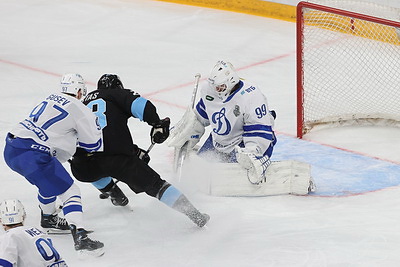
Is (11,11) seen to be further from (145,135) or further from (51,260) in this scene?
(51,260)

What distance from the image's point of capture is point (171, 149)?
17.6 ft

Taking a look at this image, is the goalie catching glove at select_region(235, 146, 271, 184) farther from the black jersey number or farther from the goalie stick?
the black jersey number

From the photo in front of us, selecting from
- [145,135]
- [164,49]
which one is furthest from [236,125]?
[164,49]

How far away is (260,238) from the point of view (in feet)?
13.5

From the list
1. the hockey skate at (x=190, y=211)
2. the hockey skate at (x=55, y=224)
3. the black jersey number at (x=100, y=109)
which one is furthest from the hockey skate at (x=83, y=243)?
the black jersey number at (x=100, y=109)

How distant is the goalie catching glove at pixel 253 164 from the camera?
4410mm

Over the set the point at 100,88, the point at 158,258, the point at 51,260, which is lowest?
the point at 158,258

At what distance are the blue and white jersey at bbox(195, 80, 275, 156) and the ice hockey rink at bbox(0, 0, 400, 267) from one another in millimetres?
310

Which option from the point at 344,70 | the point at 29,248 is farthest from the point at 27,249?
the point at 344,70

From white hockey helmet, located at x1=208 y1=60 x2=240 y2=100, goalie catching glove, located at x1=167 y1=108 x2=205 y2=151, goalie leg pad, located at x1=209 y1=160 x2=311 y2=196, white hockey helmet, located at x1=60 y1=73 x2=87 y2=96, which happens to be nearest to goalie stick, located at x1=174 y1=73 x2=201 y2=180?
goalie catching glove, located at x1=167 y1=108 x2=205 y2=151

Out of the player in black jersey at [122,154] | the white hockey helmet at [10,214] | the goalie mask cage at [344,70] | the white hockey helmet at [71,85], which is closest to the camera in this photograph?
the white hockey helmet at [10,214]

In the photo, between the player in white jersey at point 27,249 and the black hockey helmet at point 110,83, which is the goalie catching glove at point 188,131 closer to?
the black hockey helmet at point 110,83

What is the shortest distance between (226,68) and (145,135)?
1.33m

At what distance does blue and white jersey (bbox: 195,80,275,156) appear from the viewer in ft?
14.6
